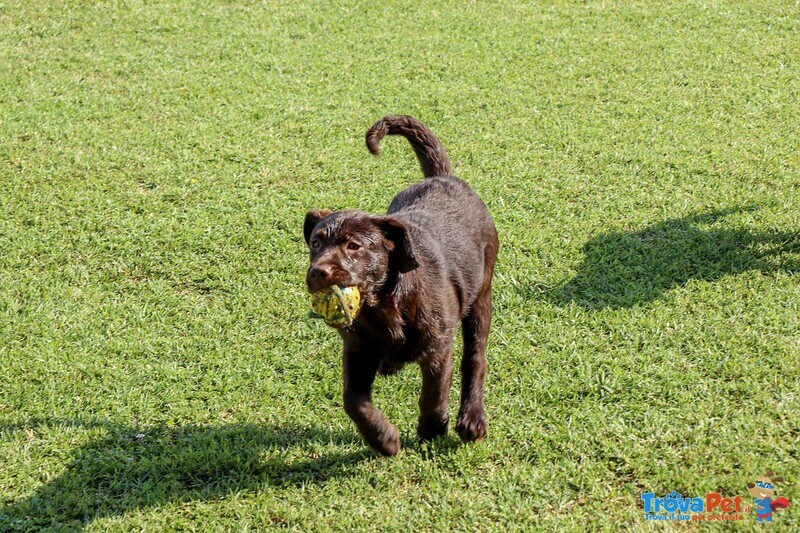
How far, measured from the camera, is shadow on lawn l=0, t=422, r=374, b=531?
399cm

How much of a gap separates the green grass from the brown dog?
280 millimetres

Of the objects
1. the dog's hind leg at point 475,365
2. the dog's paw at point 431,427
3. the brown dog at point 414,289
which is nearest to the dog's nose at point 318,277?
the brown dog at point 414,289

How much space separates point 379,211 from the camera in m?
6.47

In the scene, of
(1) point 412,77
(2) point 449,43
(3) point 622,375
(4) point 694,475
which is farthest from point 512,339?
(2) point 449,43

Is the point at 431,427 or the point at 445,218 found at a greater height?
the point at 445,218

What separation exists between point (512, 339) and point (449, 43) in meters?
5.40

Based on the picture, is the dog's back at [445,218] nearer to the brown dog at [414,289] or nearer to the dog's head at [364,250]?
the brown dog at [414,289]

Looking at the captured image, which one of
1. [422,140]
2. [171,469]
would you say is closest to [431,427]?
[171,469]

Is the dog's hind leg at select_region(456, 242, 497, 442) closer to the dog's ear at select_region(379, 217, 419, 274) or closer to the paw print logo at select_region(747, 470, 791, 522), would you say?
the dog's ear at select_region(379, 217, 419, 274)

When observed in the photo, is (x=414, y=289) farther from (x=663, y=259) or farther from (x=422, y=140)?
(x=663, y=259)

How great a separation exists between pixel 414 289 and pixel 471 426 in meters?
0.82

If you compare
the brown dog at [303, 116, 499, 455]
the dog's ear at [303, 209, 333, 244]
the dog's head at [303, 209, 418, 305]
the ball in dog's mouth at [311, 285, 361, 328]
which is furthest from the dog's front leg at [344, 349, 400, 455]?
the dog's ear at [303, 209, 333, 244]

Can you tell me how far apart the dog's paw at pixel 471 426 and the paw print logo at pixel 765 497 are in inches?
50.8

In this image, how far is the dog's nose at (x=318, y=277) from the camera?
3.40 meters
